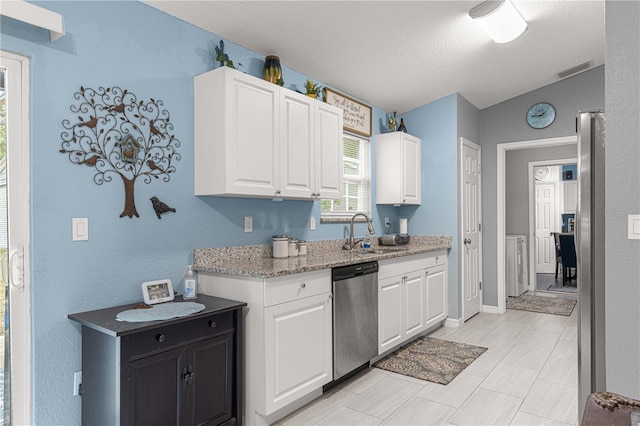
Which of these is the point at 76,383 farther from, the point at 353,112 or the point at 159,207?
the point at 353,112

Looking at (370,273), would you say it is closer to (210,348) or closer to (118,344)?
(210,348)

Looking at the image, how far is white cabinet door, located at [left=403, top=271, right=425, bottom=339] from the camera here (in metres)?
3.69

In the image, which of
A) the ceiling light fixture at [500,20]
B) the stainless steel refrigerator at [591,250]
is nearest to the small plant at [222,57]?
the ceiling light fixture at [500,20]

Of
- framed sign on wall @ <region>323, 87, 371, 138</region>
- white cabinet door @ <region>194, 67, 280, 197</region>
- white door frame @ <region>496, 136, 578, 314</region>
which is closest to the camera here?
white cabinet door @ <region>194, 67, 280, 197</region>

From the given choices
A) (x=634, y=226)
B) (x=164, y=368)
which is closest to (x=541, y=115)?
(x=634, y=226)

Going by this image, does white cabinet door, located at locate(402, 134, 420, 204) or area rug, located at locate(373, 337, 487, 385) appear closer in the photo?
area rug, located at locate(373, 337, 487, 385)

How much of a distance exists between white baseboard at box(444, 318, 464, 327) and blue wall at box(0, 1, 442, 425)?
283 cm

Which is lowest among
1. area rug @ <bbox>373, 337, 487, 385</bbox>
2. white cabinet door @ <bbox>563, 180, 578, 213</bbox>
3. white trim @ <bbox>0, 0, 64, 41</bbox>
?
area rug @ <bbox>373, 337, 487, 385</bbox>

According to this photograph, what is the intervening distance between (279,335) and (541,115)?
4405 mm

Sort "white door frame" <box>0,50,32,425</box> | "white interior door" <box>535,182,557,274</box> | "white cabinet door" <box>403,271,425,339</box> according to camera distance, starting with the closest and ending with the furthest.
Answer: "white door frame" <box>0,50,32,425</box>
"white cabinet door" <box>403,271,425,339</box>
"white interior door" <box>535,182,557,274</box>

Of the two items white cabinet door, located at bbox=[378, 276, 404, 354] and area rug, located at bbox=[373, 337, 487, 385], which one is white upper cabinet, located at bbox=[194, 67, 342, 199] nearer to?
white cabinet door, located at bbox=[378, 276, 404, 354]

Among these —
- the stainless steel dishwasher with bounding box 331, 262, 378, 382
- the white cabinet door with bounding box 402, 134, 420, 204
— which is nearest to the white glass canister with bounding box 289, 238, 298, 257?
the stainless steel dishwasher with bounding box 331, 262, 378, 382

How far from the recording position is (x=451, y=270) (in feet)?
15.3

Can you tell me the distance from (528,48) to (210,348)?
151 inches
